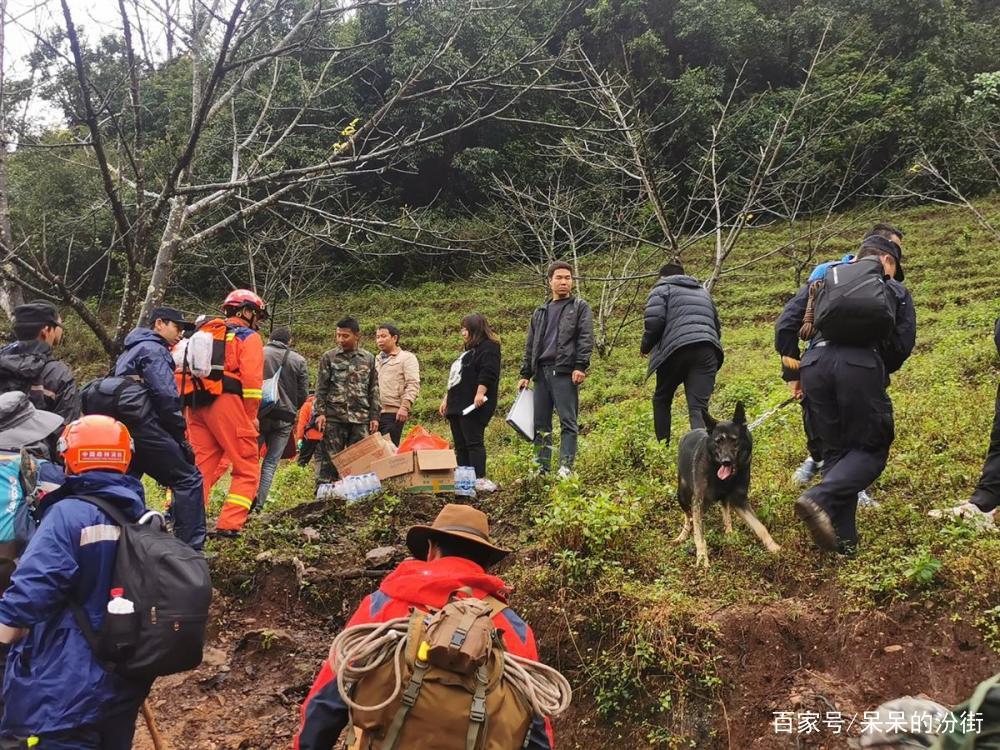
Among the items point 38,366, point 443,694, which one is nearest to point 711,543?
point 443,694

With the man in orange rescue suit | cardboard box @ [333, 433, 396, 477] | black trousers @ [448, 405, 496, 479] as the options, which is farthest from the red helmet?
black trousers @ [448, 405, 496, 479]

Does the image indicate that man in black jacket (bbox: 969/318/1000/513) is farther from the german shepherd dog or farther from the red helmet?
the red helmet

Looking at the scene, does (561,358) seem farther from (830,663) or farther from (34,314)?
(34,314)

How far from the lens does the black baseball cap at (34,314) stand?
16.3 feet

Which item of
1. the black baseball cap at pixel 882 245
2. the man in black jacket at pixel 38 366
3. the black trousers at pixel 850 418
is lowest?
the black trousers at pixel 850 418

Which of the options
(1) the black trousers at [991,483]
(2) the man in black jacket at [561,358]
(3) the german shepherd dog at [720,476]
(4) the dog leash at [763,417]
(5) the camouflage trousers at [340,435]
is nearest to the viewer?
(1) the black trousers at [991,483]

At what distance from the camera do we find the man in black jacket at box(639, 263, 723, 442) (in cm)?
616

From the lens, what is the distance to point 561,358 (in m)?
6.63

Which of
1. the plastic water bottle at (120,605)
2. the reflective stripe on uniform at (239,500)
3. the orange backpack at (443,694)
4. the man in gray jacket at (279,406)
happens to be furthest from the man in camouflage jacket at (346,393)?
the orange backpack at (443,694)

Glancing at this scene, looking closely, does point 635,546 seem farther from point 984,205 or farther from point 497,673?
point 984,205

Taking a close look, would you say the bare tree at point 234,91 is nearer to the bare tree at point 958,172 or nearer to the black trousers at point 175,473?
the black trousers at point 175,473

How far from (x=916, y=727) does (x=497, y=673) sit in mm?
1076

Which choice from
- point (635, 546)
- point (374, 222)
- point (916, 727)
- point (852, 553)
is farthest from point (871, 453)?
point (374, 222)

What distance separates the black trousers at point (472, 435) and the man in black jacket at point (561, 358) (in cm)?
58
